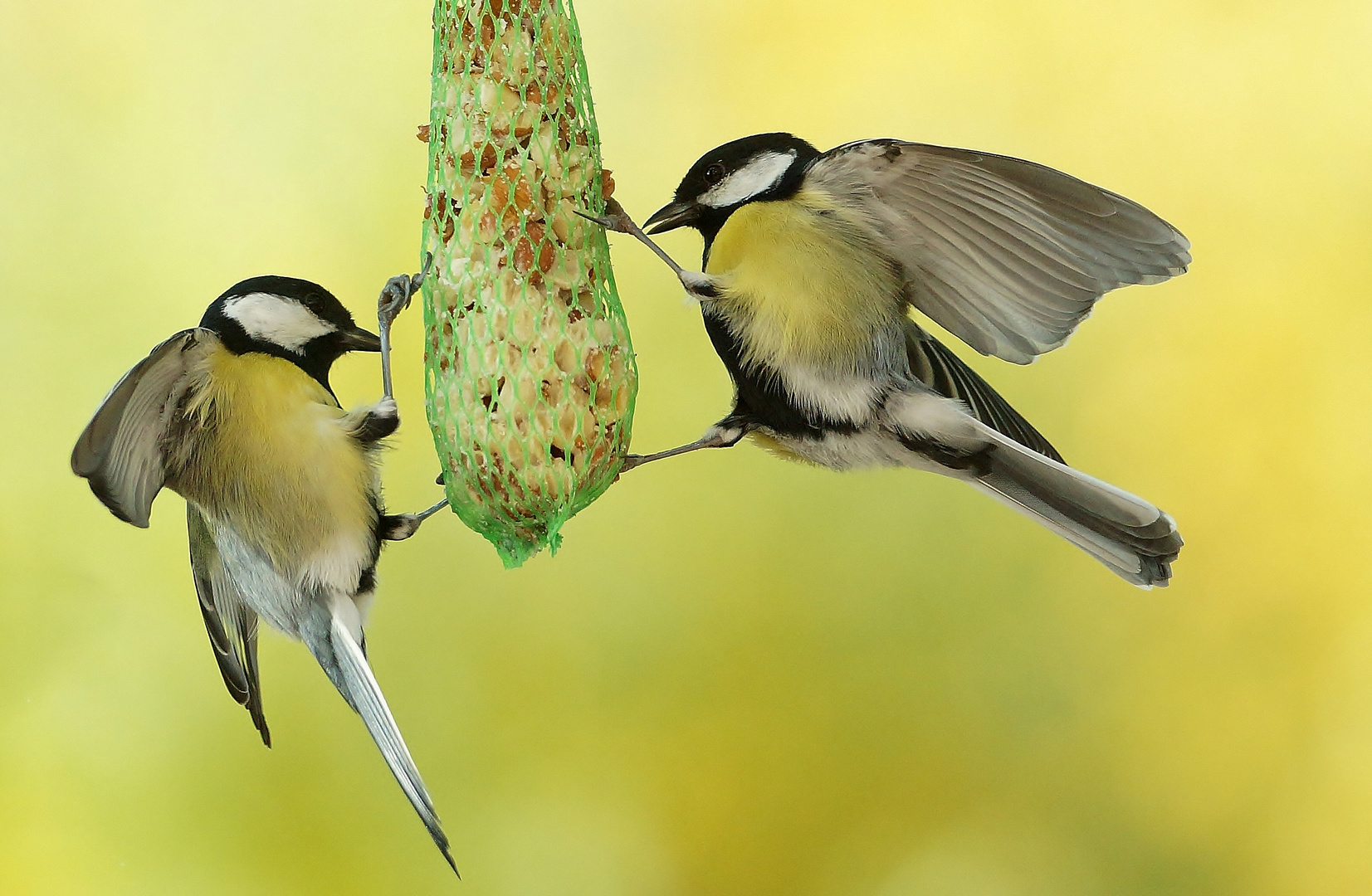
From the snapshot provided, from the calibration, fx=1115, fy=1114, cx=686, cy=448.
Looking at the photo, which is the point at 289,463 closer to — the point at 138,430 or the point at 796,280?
the point at 138,430

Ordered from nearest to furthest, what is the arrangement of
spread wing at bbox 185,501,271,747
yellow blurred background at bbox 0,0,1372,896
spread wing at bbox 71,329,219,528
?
spread wing at bbox 71,329,219,528 < spread wing at bbox 185,501,271,747 < yellow blurred background at bbox 0,0,1372,896

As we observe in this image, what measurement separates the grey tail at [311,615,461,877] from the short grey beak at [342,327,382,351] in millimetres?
260

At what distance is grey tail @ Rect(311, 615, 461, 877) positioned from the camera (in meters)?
0.95

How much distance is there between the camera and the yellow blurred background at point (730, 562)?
4.86ft

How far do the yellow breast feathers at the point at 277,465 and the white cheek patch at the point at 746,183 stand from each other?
407mm

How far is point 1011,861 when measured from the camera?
1523 mm

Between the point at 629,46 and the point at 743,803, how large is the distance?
104cm

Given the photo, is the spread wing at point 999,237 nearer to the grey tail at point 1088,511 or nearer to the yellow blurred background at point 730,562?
the grey tail at point 1088,511

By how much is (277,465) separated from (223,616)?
0.22 metres

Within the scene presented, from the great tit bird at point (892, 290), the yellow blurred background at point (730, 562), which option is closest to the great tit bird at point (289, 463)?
the great tit bird at point (892, 290)

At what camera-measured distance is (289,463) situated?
104cm

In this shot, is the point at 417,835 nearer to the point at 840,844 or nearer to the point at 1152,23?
the point at 840,844

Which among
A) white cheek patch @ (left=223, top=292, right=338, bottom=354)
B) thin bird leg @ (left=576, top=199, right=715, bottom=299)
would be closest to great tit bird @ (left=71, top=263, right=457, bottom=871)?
white cheek patch @ (left=223, top=292, right=338, bottom=354)

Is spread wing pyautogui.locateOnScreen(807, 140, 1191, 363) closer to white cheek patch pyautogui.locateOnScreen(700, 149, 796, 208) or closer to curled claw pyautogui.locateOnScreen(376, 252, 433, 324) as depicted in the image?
white cheek patch pyautogui.locateOnScreen(700, 149, 796, 208)
